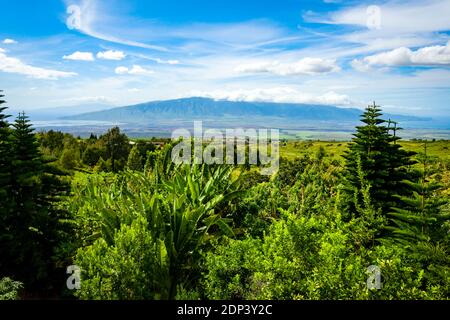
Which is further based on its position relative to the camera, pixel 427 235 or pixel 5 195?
pixel 5 195

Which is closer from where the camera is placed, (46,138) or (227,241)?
(227,241)

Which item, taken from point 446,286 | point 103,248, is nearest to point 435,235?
point 446,286

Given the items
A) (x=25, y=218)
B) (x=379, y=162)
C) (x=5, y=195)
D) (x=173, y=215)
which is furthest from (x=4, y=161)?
(x=379, y=162)

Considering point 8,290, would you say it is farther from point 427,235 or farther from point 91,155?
point 91,155

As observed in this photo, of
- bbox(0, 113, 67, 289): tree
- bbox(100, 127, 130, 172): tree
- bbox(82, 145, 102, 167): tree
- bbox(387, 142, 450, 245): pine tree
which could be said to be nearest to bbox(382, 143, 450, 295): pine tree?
bbox(387, 142, 450, 245): pine tree

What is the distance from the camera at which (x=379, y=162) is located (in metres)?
14.2

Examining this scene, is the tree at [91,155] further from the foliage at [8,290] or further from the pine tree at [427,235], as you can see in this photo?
the pine tree at [427,235]

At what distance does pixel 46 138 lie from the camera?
74.1 metres

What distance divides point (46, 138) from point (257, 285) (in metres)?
73.9

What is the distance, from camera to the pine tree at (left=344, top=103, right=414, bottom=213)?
13805mm

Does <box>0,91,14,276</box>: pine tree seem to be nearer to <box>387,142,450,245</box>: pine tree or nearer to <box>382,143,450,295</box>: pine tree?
<box>382,143,450,295</box>: pine tree

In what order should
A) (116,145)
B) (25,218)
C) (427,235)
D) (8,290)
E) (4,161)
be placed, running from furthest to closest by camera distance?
(116,145)
(25,218)
(4,161)
(427,235)
(8,290)

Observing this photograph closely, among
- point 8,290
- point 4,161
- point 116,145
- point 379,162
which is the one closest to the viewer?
point 8,290
